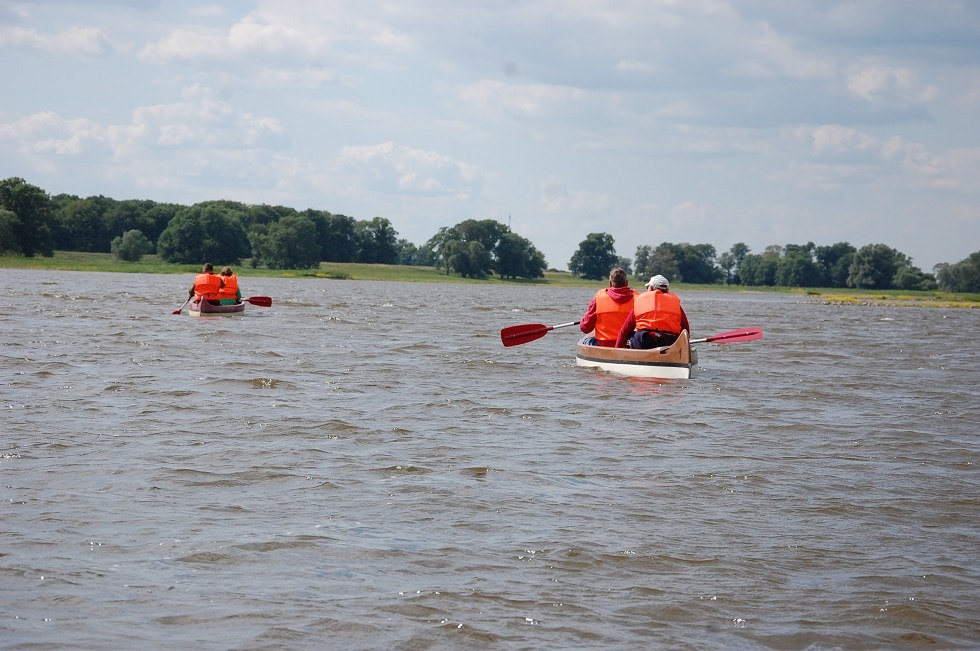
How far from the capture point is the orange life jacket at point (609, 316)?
1747 centimetres

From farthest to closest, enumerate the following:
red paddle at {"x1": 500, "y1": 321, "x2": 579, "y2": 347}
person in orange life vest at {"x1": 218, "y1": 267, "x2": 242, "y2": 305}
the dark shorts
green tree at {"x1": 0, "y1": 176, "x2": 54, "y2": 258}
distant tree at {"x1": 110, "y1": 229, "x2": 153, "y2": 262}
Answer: distant tree at {"x1": 110, "y1": 229, "x2": 153, "y2": 262} < green tree at {"x1": 0, "y1": 176, "x2": 54, "y2": 258} < person in orange life vest at {"x1": 218, "y1": 267, "x2": 242, "y2": 305} < red paddle at {"x1": 500, "y1": 321, "x2": 579, "y2": 347} < the dark shorts

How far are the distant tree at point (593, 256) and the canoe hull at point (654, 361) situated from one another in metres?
125

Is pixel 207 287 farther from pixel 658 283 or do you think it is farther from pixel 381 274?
pixel 381 274

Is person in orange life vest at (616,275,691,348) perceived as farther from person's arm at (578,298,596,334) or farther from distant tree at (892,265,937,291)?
distant tree at (892,265,937,291)

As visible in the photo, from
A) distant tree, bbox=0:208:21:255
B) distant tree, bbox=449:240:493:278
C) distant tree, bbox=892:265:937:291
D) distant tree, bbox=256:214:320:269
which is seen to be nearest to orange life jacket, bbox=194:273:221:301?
distant tree, bbox=0:208:21:255

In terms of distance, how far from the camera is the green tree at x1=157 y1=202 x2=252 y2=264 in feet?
352

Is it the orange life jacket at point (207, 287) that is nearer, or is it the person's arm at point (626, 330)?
the person's arm at point (626, 330)

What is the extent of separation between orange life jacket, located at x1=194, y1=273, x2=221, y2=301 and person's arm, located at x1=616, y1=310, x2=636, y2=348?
1482 cm

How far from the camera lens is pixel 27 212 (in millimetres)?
95312

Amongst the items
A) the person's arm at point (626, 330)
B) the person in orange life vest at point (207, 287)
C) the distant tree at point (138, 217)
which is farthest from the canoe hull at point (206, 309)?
the distant tree at point (138, 217)

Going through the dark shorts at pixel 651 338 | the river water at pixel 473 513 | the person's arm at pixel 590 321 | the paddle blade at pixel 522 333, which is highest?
the person's arm at pixel 590 321

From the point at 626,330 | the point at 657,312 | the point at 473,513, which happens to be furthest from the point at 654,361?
the point at 473,513

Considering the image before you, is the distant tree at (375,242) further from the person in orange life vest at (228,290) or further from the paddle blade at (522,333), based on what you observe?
the paddle blade at (522,333)

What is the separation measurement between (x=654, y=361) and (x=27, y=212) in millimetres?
89274
